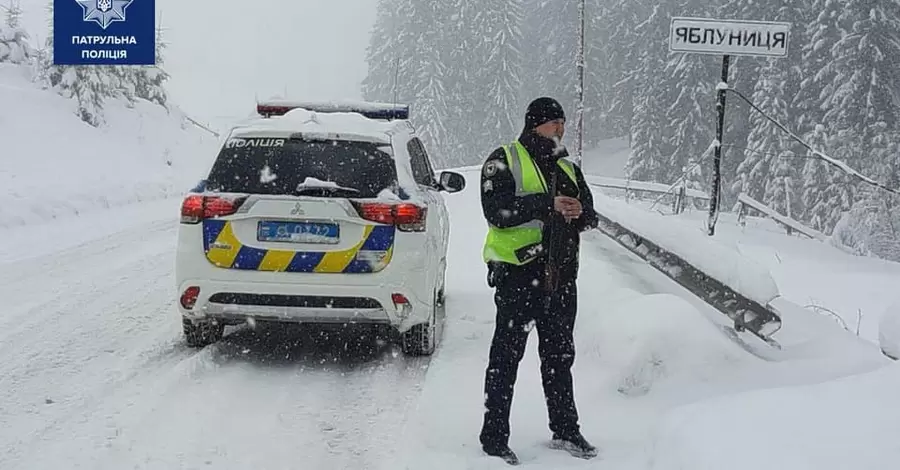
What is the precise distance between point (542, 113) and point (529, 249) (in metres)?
0.70

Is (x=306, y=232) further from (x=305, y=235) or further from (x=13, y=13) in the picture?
(x=13, y=13)

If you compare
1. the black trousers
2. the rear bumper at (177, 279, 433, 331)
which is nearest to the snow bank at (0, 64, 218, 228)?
the rear bumper at (177, 279, 433, 331)

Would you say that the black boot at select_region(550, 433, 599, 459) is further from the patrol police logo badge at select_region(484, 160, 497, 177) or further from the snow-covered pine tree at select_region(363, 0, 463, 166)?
the snow-covered pine tree at select_region(363, 0, 463, 166)

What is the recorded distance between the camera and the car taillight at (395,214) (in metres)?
5.88

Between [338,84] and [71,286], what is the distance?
82.9m

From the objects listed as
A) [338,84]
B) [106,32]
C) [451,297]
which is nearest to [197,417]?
[451,297]

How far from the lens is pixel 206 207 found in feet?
19.4

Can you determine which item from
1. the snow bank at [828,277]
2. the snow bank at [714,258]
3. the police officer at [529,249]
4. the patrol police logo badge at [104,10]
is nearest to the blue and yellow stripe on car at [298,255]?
the police officer at [529,249]

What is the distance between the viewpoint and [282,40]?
10300cm

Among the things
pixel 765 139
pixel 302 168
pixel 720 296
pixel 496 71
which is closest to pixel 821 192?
pixel 765 139

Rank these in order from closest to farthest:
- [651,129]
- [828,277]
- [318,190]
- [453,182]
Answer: [318,190] < [453,182] < [828,277] < [651,129]

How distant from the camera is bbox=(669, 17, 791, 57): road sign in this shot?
9.41 metres

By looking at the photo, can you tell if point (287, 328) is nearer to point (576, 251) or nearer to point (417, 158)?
point (417, 158)

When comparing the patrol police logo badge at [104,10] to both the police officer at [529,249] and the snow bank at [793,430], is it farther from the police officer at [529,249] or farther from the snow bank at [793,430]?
the snow bank at [793,430]
